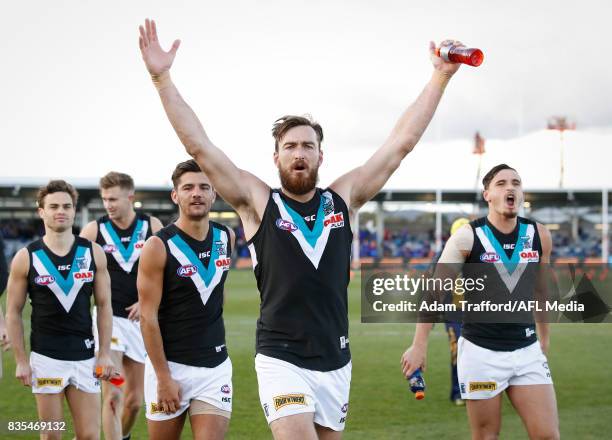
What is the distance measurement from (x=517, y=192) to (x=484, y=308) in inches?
38.8

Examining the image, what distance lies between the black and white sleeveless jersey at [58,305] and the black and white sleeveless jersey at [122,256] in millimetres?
1566

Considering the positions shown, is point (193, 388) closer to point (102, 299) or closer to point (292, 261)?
point (292, 261)

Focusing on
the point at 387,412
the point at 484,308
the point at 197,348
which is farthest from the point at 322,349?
the point at 387,412

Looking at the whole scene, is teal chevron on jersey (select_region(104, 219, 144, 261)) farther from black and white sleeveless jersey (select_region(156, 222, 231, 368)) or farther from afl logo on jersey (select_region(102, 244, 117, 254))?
A: black and white sleeveless jersey (select_region(156, 222, 231, 368))

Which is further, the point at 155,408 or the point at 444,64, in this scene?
the point at 155,408

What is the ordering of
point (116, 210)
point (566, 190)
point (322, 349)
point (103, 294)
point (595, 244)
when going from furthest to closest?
point (595, 244) < point (566, 190) < point (116, 210) < point (103, 294) < point (322, 349)

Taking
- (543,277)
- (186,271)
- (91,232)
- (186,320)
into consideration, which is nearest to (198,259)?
(186,271)

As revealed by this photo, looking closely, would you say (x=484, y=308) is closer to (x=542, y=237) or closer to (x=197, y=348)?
(x=542, y=237)

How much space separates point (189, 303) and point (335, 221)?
4.75ft

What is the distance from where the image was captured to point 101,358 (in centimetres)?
622

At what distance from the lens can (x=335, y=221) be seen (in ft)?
14.4

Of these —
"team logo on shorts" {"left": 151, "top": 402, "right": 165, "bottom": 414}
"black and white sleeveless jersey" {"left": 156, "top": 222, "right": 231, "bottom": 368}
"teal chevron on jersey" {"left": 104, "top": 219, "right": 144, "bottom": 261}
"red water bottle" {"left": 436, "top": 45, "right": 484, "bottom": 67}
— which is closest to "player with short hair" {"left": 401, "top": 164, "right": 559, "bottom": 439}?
"black and white sleeveless jersey" {"left": 156, "top": 222, "right": 231, "bottom": 368}

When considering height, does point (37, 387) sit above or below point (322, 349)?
below

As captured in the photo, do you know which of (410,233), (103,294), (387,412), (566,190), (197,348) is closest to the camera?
(197,348)
